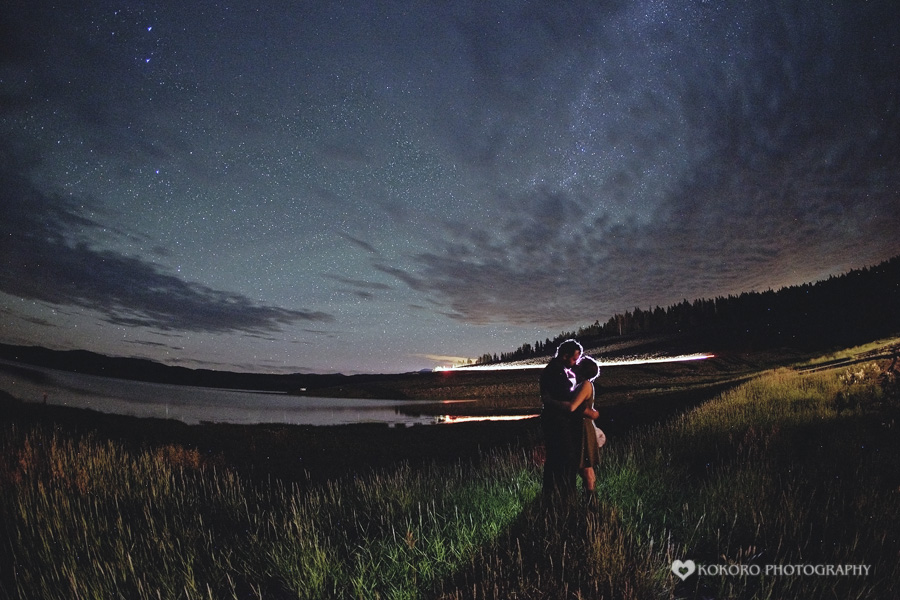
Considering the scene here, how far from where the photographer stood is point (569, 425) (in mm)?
5695

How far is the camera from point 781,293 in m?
120

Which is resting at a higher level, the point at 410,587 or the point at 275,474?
the point at 410,587

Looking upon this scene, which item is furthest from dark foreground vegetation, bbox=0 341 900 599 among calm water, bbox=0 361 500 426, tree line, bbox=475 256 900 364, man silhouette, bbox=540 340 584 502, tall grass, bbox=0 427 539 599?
tree line, bbox=475 256 900 364

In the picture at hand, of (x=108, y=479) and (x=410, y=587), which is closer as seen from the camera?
(x=410, y=587)

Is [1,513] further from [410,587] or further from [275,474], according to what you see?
[275,474]

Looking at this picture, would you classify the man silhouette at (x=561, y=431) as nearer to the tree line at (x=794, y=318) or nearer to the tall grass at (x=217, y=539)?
the tall grass at (x=217, y=539)

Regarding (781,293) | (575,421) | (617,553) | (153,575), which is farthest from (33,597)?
(781,293)

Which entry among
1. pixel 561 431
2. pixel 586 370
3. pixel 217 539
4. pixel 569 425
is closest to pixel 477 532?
pixel 561 431

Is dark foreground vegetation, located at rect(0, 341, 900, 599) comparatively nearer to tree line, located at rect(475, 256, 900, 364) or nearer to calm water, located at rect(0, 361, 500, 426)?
calm water, located at rect(0, 361, 500, 426)

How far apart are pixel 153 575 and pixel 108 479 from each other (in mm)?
4464

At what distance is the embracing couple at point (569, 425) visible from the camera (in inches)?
216

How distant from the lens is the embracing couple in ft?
18.0

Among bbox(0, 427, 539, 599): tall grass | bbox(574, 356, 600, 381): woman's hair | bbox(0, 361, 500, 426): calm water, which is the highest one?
bbox(574, 356, 600, 381): woman's hair

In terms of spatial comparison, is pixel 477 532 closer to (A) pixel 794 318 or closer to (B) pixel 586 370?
(B) pixel 586 370
